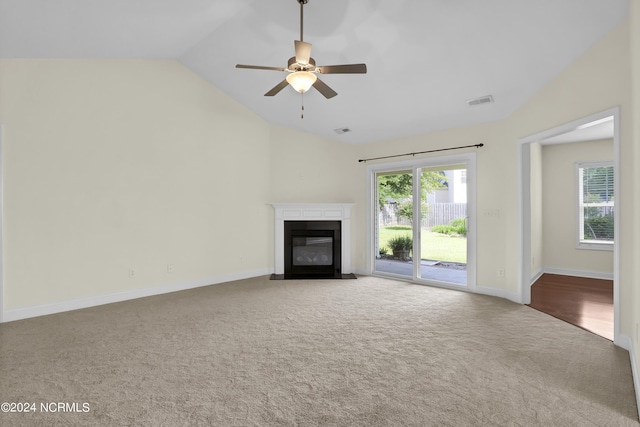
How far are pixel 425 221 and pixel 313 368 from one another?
3.64 meters

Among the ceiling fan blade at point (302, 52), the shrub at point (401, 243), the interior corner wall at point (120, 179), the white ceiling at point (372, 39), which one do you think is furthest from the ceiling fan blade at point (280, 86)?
the shrub at point (401, 243)

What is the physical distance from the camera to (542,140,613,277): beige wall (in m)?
5.96

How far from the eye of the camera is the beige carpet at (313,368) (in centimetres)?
197

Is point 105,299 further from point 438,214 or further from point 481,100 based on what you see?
point 481,100

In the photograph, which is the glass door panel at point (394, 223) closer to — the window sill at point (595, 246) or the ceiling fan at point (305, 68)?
the ceiling fan at point (305, 68)

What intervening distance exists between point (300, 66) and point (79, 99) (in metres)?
3.15

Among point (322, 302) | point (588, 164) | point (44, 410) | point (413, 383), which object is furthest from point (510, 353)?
point (588, 164)

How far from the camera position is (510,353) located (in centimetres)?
279

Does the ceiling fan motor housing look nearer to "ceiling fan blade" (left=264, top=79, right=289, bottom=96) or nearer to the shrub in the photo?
"ceiling fan blade" (left=264, top=79, right=289, bottom=96)

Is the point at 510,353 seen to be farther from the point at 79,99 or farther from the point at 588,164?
the point at 79,99

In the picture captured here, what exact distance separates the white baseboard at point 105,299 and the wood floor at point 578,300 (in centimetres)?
470

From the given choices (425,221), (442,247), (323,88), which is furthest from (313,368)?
(425,221)

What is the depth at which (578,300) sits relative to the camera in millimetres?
4492

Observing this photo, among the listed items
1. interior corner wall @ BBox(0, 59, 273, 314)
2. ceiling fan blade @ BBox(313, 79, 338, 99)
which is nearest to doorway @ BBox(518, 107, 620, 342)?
ceiling fan blade @ BBox(313, 79, 338, 99)
